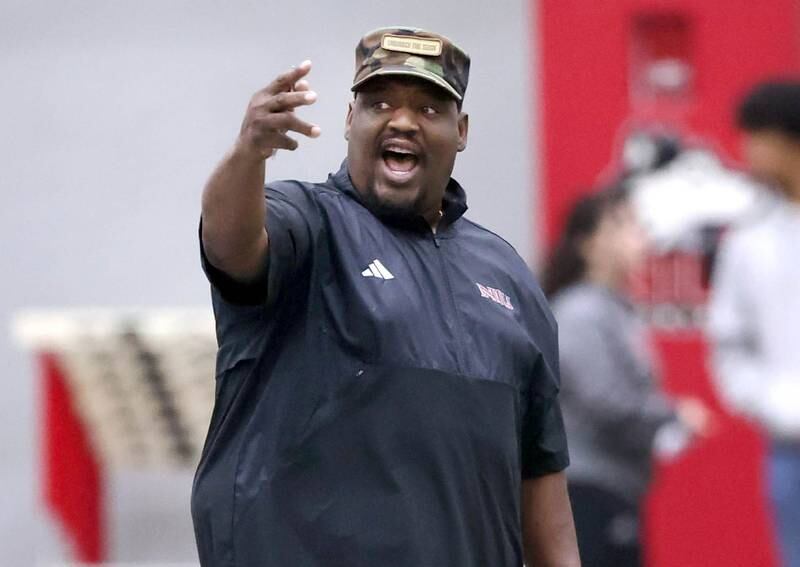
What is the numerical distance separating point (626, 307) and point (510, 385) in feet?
7.95

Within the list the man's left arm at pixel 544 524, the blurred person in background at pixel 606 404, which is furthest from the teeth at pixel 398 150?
the blurred person in background at pixel 606 404

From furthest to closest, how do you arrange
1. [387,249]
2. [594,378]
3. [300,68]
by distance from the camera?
1. [594,378]
2. [387,249]
3. [300,68]

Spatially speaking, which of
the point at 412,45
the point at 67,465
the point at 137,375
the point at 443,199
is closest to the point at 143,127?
the point at 137,375

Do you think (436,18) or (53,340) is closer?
(53,340)

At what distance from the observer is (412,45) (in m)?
2.82

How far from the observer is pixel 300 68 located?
254cm

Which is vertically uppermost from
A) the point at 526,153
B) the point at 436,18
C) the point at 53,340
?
the point at 436,18

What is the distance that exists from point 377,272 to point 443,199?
26 cm

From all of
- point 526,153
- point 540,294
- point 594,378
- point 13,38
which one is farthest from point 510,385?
point 13,38

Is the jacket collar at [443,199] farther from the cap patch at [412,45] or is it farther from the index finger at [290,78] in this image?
the index finger at [290,78]

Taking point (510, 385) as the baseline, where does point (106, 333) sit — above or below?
below

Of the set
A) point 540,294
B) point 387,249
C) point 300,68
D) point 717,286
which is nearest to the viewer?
point 300,68

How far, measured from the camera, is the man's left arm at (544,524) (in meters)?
3.09

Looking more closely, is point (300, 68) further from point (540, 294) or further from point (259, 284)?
point (540, 294)
